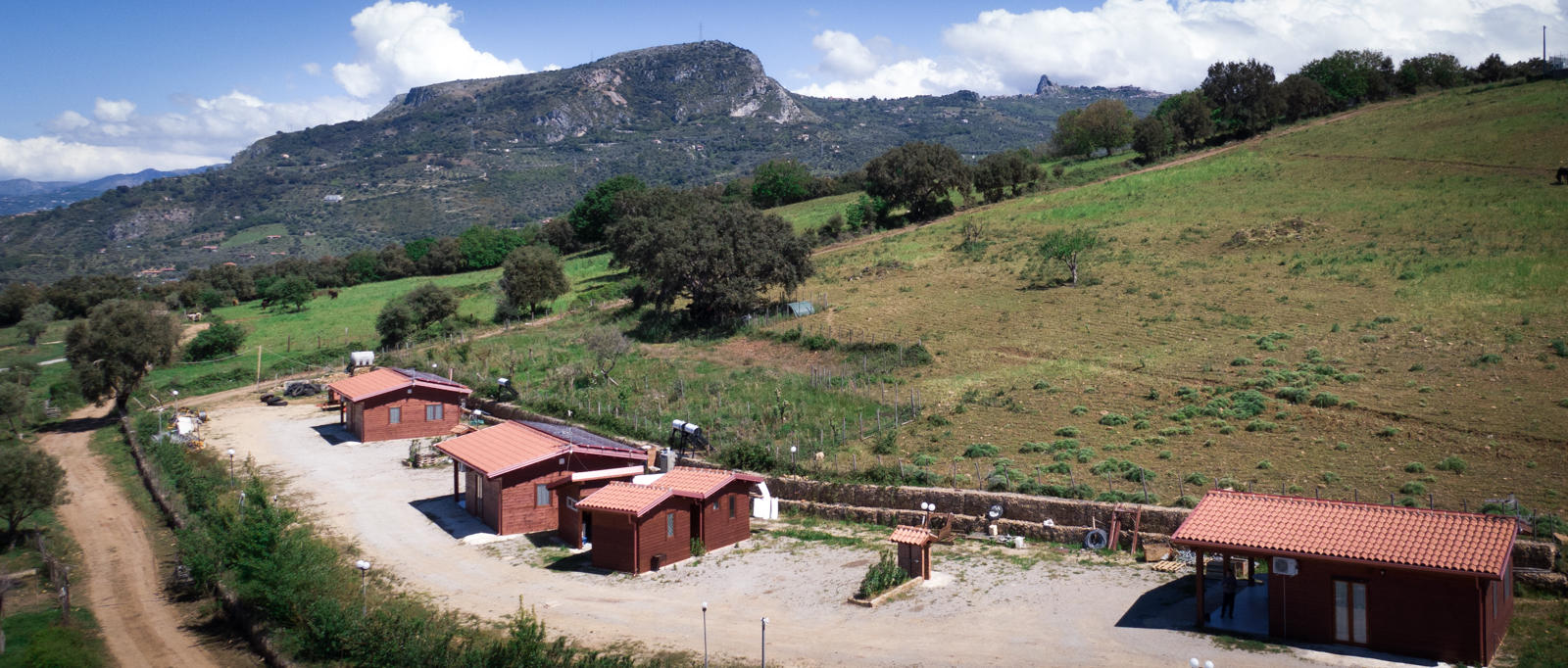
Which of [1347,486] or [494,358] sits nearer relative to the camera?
[1347,486]

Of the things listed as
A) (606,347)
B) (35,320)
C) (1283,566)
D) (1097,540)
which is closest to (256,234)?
(35,320)

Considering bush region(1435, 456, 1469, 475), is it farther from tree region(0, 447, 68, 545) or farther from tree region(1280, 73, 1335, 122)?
tree region(1280, 73, 1335, 122)

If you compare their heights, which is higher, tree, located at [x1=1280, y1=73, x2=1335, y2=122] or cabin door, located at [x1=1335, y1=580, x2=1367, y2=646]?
tree, located at [x1=1280, y1=73, x2=1335, y2=122]

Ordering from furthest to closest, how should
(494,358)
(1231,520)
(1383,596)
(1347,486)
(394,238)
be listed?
(394,238) → (494,358) → (1347,486) → (1231,520) → (1383,596)

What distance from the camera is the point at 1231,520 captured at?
18.1 m

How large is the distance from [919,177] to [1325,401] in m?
42.6

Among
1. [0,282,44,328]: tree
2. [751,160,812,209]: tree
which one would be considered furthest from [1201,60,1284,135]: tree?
[0,282,44,328]: tree

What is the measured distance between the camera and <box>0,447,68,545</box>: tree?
27328 mm

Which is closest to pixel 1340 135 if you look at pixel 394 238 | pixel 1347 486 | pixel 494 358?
pixel 1347 486

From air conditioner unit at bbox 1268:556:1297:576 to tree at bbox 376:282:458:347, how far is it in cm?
4961

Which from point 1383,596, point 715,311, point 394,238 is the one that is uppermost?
point 394,238

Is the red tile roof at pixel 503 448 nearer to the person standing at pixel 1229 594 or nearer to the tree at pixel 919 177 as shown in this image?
the person standing at pixel 1229 594

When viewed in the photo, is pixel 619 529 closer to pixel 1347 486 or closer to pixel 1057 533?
pixel 1057 533

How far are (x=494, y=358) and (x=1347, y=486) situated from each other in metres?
37.7
